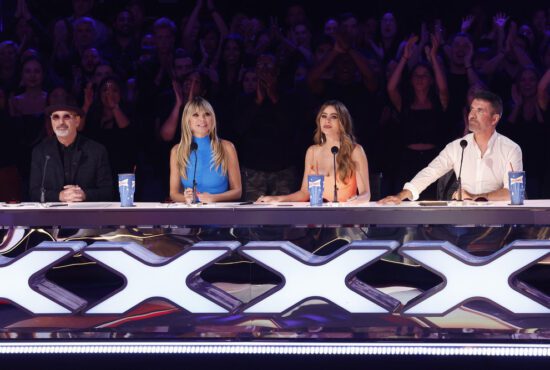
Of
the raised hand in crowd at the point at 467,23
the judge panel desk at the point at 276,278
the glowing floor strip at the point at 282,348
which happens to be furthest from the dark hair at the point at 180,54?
the glowing floor strip at the point at 282,348

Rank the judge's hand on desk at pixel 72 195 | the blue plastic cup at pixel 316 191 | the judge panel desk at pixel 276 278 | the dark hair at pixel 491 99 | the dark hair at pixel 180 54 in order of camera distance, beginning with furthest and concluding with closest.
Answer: the dark hair at pixel 180 54 < the dark hair at pixel 491 99 < the judge's hand on desk at pixel 72 195 < the blue plastic cup at pixel 316 191 < the judge panel desk at pixel 276 278

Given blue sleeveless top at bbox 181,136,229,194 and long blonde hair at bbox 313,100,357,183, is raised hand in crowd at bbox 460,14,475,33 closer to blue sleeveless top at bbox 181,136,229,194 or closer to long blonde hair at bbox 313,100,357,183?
long blonde hair at bbox 313,100,357,183

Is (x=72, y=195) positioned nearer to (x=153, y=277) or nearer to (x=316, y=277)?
(x=153, y=277)

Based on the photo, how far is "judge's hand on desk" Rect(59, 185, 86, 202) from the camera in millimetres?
4469

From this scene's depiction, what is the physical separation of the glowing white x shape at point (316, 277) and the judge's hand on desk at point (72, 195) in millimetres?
1216

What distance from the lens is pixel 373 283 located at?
3.76m

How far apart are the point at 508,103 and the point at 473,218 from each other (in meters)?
2.66

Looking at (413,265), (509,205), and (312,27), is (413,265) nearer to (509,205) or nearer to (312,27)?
(509,205)

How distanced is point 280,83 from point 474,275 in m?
2.91

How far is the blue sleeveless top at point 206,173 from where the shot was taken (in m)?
4.95

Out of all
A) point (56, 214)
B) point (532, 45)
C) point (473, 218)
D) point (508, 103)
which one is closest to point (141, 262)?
point (56, 214)

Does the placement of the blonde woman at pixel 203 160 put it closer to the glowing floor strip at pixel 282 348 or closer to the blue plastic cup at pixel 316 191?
the blue plastic cup at pixel 316 191

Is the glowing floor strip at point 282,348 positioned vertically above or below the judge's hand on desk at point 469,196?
below

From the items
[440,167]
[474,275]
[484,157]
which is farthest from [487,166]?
[474,275]
